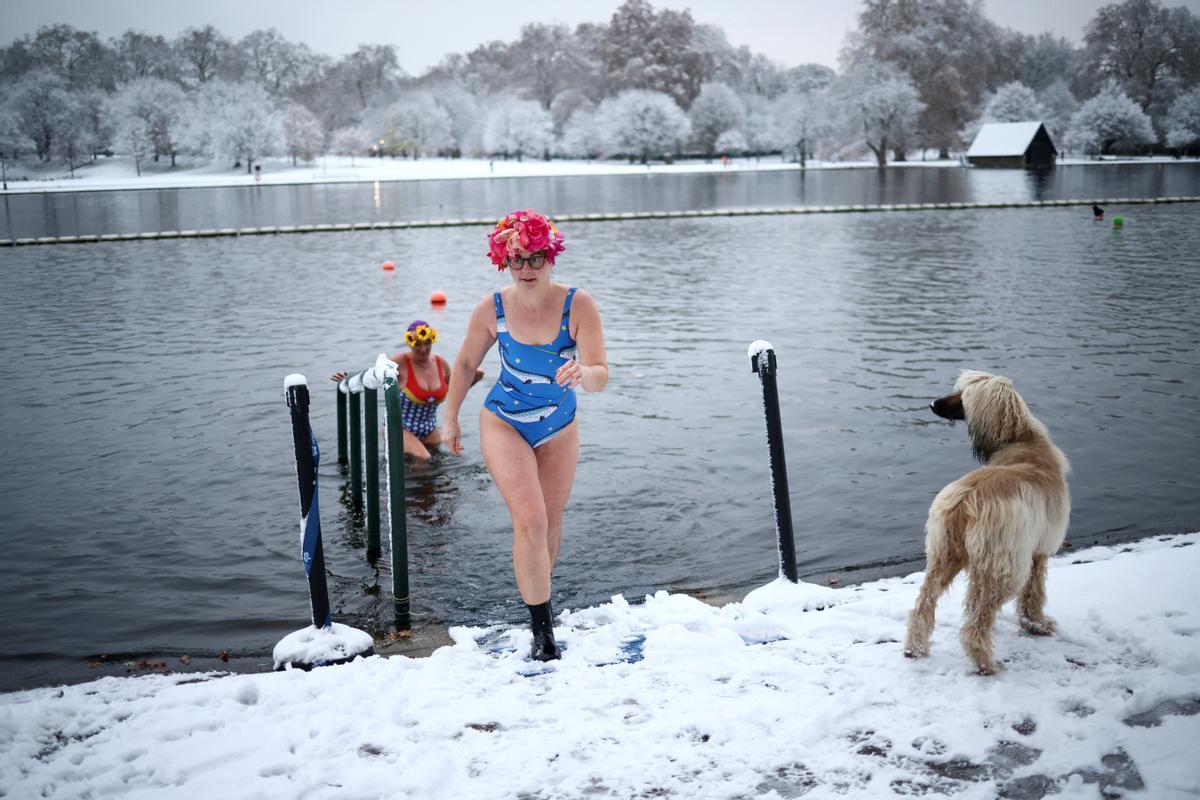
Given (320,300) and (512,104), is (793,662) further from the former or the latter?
(512,104)

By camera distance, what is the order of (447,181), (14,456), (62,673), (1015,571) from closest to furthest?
(1015,571) < (62,673) < (14,456) < (447,181)

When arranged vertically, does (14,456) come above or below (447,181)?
below

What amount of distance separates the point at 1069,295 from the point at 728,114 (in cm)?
9363

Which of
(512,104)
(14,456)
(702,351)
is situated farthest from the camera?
(512,104)

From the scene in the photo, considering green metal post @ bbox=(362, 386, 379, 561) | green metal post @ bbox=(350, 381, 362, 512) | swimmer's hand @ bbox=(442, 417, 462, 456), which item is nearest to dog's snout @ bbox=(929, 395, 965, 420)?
swimmer's hand @ bbox=(442, 417, 462, 456)

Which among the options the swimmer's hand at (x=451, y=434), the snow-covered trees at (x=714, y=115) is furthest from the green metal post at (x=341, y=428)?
the snow-covered trees at (x=714, y=115)

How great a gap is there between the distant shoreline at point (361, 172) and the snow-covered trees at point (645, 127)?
2.50 metres

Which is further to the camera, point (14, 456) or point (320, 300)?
point (320, 300)

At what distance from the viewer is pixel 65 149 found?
89.3 meters

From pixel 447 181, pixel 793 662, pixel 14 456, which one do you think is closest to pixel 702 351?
pixel 14 456

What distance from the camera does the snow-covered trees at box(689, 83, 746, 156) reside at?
107 m

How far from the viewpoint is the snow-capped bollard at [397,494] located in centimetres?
577

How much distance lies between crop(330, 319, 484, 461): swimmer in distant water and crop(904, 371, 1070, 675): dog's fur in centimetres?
638

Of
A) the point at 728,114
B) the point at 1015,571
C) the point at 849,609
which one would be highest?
the point at 728,114
